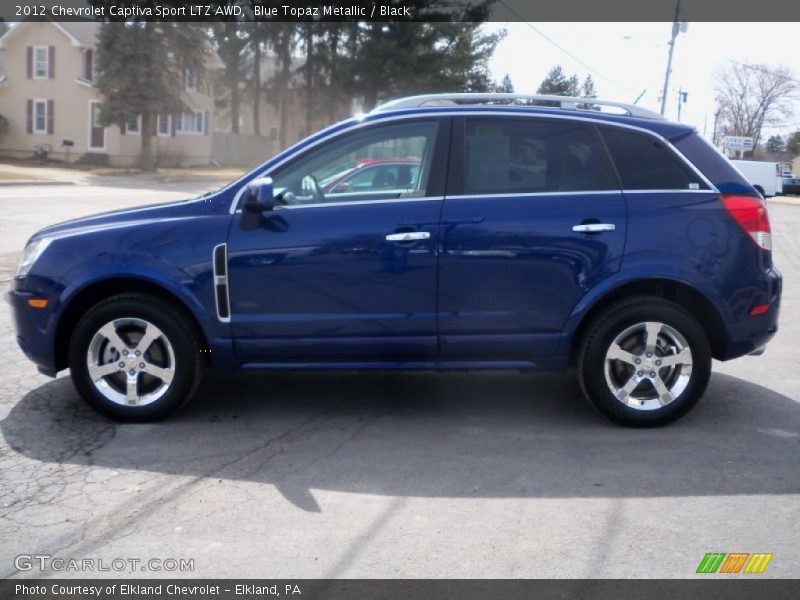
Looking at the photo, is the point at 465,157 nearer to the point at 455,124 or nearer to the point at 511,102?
the point at 455,124

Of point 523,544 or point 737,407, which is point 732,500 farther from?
point 737,407

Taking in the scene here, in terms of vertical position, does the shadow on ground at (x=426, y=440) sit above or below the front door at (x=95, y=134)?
below

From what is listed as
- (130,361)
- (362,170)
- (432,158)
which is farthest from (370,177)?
(130,361)

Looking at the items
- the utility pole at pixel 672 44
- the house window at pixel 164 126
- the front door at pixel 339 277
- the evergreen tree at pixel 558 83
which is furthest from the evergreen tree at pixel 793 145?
the front door at pixel 339 277

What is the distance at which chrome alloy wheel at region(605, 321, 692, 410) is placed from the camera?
549 cm

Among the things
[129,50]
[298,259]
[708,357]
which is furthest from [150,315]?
[129,50]

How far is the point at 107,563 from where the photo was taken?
3.71 metres

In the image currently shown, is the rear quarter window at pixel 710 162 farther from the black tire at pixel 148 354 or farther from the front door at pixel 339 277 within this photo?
the black tire at pixel 148 354

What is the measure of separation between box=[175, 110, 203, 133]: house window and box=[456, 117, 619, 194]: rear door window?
46.2 m

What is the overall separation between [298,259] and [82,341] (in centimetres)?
141

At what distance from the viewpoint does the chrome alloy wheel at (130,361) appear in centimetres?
→ 546

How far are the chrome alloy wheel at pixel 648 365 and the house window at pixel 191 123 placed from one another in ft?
154

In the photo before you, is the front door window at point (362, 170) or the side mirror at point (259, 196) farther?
the front door window at point (362, 170)
